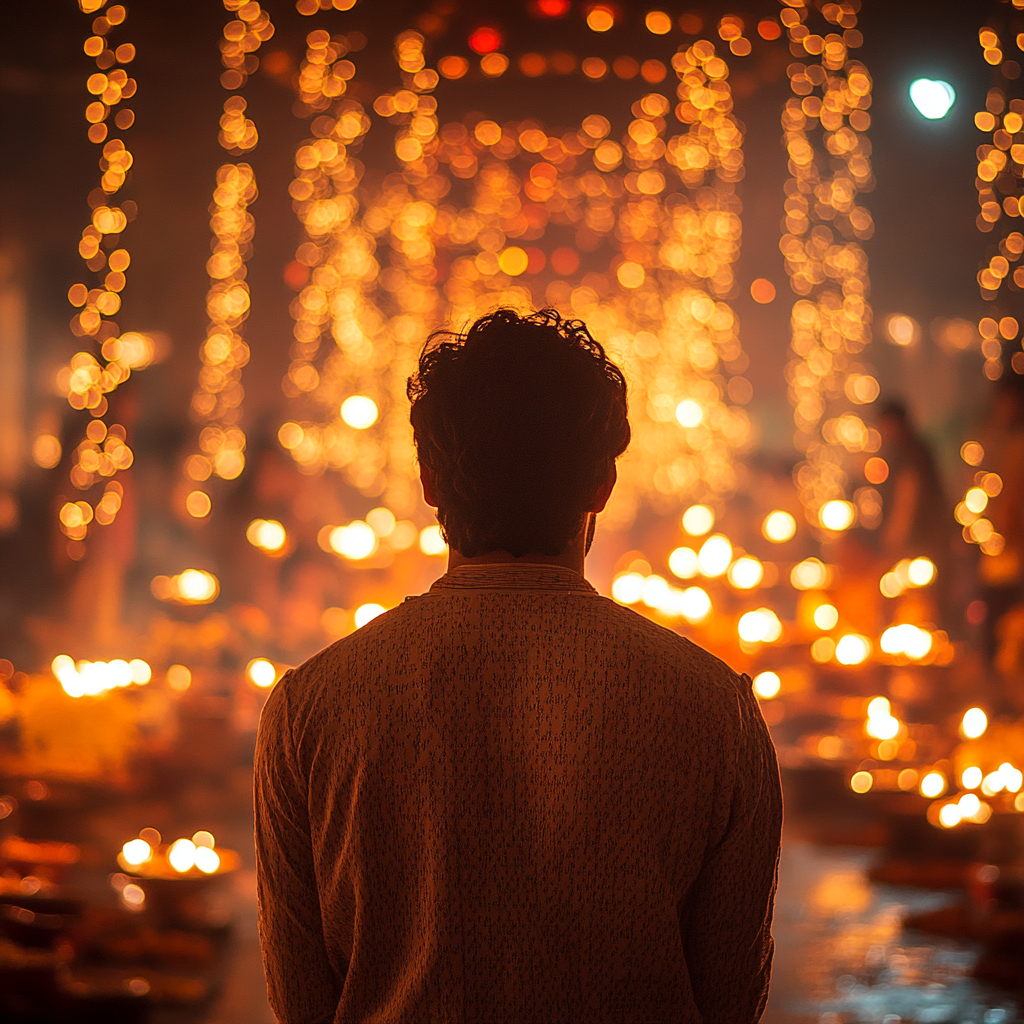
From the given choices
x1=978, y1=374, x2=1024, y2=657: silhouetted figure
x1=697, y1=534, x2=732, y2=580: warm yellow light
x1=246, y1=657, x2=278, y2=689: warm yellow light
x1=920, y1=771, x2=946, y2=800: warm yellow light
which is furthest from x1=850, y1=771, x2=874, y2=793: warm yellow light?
x1=246, y1=657, x2=278, y2=689: warm yellow light

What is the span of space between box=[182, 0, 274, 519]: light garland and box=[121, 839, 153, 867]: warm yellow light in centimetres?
302

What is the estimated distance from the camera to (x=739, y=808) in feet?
2.88

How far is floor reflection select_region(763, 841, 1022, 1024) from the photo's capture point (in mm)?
2738

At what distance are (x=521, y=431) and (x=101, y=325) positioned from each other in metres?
4.86

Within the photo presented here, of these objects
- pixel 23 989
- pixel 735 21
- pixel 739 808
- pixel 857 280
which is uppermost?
pixel 735 21

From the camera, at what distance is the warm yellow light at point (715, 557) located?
240 inches

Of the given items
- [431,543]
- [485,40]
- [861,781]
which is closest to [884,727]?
[861,781]

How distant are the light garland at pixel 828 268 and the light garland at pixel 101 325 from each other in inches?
128

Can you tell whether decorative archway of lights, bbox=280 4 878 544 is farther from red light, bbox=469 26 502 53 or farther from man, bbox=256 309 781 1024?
man, bbox=256 309 781 1024

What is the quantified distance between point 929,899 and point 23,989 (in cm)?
254

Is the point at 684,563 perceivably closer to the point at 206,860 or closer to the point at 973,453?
the point at 973,453

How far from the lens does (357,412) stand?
20.9 feet

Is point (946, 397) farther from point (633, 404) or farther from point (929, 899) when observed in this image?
point (929, 899)

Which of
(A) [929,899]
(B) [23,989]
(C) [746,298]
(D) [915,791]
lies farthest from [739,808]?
(C) [746,298]
